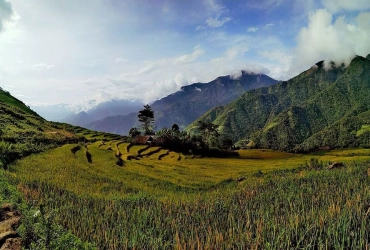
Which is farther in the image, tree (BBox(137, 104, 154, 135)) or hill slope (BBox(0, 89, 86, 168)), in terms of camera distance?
tree (BBox(137, 104, 154, 135))

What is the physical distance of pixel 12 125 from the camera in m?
49.6

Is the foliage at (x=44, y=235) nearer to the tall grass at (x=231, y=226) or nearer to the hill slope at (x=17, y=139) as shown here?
the tall grass at (x=231, y=226)

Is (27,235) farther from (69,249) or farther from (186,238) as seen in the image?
(186,238)

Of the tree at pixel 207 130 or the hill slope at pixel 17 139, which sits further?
the tree at pixel 207 130

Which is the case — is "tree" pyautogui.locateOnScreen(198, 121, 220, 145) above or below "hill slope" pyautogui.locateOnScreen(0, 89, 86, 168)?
above

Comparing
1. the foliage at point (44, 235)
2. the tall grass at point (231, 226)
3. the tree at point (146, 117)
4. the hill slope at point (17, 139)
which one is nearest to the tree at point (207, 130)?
the tree at point (146, 117)

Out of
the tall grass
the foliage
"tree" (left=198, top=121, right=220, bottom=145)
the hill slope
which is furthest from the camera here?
"tree" (left=198, top=121, right=220, bottom=145)

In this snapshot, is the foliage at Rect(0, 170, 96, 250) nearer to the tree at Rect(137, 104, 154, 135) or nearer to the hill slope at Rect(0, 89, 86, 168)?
the hill slope at Rect(0, 89, 86, 168)

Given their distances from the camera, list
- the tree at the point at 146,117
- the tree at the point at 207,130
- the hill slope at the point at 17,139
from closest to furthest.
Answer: the hill slope at the point at 17,139 → the tree at the point at 146,117 → the tree at the point at 207,130

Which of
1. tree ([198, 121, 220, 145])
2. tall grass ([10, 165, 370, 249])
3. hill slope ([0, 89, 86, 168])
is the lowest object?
tall grass ([10, 165, 370, 249])

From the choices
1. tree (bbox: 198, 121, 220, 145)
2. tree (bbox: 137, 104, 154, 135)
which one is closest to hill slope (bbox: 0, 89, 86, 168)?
tree (bbox: 137, 104, 154, 135)

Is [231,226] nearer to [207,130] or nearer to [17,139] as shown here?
[17,139]

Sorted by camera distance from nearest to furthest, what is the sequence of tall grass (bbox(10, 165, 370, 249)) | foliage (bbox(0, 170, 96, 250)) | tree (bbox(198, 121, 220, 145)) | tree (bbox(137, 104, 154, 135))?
1. foliage (bbox(0, 170, 96, 250))
2. tall grass (bbox(10, 165, 370, 249))
3. tree (bbox(137, 104, 154, 135))
4. tree (bbox(198, 121, 220, 145))

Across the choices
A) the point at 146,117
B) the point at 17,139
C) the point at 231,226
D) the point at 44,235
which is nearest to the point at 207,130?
the point at 146,117
